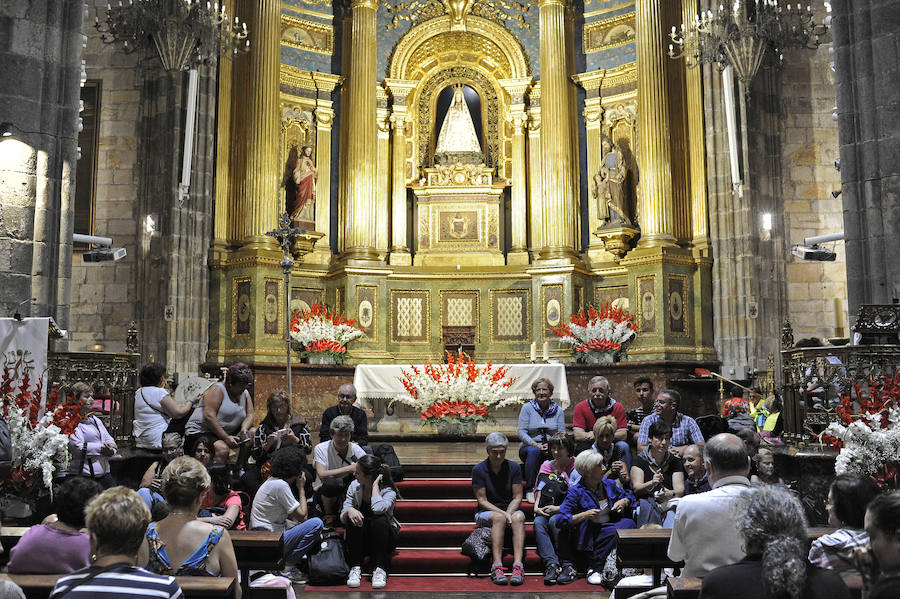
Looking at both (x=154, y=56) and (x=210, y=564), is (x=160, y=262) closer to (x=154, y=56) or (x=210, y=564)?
(x=154, y=56)

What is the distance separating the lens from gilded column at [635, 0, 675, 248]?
16047 mm

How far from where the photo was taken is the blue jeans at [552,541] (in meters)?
7.74

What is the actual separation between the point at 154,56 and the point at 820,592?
15.4 m

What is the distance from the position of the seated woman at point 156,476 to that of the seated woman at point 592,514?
10.1 feet

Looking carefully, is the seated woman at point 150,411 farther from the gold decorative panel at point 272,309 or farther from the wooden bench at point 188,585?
the gold decorative panel at point 272,309

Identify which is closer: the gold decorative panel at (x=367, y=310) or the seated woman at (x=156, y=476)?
the seated woman at (x=156, y=476)

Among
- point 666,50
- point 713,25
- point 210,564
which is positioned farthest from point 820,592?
point 666,50

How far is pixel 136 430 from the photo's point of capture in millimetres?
8930

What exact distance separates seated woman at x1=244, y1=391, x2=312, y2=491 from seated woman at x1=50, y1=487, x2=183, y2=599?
4.61 metres

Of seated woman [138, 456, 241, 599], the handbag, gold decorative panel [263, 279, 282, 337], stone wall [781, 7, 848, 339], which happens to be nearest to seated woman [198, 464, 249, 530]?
the handbag

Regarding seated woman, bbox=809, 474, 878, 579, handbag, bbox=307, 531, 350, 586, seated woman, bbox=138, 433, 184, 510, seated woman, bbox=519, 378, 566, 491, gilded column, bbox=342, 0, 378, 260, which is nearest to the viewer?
seated woman, bbox=809, 474, 878, 579

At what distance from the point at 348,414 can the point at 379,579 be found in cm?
212

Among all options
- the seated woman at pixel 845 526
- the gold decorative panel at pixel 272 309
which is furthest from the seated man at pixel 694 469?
the gold decorative panel at pixel 272 309

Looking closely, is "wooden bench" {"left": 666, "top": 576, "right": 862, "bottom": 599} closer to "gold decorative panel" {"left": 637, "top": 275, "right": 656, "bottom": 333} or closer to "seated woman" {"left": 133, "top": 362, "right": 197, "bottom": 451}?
"seated woman" {"left": 133, "top": 362, "right": 197, "bottom": 451}
